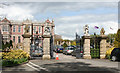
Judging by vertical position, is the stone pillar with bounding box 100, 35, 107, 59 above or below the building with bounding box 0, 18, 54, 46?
below

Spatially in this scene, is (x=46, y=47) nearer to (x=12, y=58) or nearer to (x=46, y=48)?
(x=46, y=48)

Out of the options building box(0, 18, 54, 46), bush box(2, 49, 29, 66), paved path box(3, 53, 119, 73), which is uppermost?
building box(0, 18, 54, 46)

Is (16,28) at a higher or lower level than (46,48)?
higher

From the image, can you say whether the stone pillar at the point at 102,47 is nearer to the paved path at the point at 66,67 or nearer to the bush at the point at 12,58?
the paved path at the point at 66,67

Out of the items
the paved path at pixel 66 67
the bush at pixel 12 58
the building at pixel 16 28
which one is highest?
the building at pixel 16 28

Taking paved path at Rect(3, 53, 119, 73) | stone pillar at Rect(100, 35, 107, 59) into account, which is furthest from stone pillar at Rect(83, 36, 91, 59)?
paved path at Rect(3, 53, 119, 73)

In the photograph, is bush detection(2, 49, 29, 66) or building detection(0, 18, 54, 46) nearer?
bush detection(2, 49, 29, 66)

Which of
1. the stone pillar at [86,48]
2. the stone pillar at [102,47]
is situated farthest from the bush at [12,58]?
the stone pillar at [102,47]

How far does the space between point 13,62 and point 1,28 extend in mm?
44205

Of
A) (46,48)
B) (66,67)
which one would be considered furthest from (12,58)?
(66,67)

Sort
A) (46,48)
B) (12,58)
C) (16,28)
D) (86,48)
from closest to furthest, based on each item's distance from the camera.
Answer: (12,58) < (46,48) < (86,48) < (16,28)

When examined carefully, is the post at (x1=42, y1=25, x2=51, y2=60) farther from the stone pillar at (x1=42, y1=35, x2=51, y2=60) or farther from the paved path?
the paved path

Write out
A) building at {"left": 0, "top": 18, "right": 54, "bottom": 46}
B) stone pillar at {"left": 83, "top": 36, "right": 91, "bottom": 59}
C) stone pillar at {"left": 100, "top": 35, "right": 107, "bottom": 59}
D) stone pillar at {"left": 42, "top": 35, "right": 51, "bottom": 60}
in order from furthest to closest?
building at {"left": 0, "top": 18, "right": 54, "bottom": 46} → stone pillar at {"left": 100, "top": 35, "right": 107, "bottom": 59} → stone pillar at {"left": 83, "top": 36, "right": 91, "bottom": 59} → stone pillar at {"left": 42, "top": 35, "right": 51, "bottom": 60}

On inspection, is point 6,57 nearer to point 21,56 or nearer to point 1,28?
point 21,56
